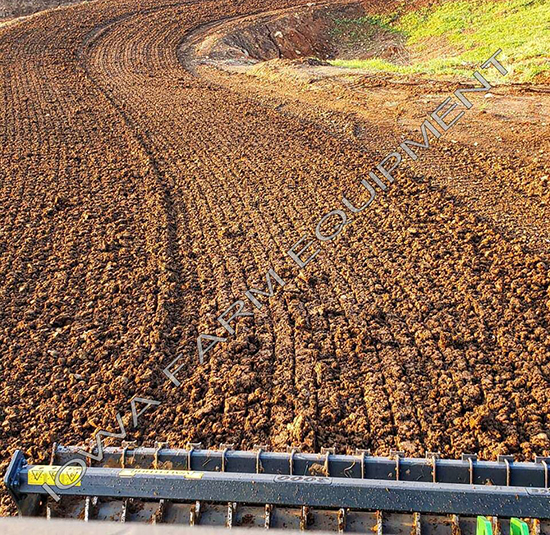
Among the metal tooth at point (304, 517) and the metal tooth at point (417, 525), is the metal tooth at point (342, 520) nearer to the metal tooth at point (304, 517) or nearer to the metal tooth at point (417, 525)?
the metal tooth at point (304, 517)

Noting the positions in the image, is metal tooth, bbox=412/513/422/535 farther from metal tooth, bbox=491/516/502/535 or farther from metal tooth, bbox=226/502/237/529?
metal tooth, bbox=226/502/237/529

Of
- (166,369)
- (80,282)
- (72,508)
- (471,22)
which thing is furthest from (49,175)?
(471,22)

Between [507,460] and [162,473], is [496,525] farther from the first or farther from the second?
[162,473]

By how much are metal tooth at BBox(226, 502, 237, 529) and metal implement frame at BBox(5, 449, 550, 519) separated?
4 cm

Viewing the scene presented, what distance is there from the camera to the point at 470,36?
68.6 feet

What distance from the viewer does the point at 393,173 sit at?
8.63 meters

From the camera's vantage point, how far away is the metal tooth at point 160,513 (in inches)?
131

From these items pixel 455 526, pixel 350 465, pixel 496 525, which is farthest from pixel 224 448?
pixel 496 525

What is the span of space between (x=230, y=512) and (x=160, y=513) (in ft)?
1.39

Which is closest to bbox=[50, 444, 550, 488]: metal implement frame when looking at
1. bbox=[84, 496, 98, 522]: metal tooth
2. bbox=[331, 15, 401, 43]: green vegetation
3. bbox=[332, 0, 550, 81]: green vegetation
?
bbox=[84, 496, 98, 522]: metal tooth

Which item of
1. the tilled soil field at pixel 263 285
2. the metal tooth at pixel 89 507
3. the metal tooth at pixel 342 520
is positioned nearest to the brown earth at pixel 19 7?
the tilled soil field at pixel 263 285

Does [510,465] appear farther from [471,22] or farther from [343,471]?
[471,22]

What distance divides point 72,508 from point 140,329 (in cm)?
198

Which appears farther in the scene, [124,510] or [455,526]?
[124,510]
